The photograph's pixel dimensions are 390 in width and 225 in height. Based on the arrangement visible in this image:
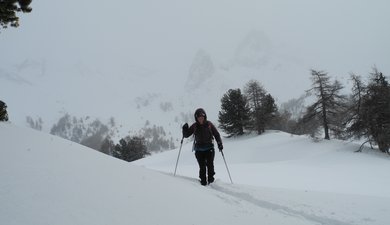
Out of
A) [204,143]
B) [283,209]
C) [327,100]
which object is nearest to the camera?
[283,209]

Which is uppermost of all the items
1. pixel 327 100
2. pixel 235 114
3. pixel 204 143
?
pixel 235 114

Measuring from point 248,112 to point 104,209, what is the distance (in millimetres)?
46395

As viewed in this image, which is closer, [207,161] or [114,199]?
[114,199]

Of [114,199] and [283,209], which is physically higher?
[114,199]

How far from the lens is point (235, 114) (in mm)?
49625

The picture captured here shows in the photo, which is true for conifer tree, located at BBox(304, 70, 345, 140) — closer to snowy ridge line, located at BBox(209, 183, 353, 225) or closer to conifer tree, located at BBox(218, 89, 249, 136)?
conifer tree, located at BBox(218, 89, 249, 136)

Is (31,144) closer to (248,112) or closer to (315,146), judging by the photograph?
(315,146)

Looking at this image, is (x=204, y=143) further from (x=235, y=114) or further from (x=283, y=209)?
(x=235, y=114)

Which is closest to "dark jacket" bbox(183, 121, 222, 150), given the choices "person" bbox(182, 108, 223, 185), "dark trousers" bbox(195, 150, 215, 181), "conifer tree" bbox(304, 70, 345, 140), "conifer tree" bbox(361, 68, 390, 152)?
"person" bbox(182, 108, 223, 185)

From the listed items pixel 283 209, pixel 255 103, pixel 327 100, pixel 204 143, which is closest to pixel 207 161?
pixel 204 143

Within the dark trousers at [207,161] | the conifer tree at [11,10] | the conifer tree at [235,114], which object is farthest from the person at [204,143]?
the conifer tree at [235,114]

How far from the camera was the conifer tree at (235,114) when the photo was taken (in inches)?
1943

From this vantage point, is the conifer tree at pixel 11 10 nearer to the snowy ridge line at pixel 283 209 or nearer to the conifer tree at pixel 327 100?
the snowy ridge line at pixel 283 209

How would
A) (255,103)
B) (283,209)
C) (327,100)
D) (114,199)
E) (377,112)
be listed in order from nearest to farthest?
(114,199) < (283,209) < (377,112) < (327,100) < (255,103)
